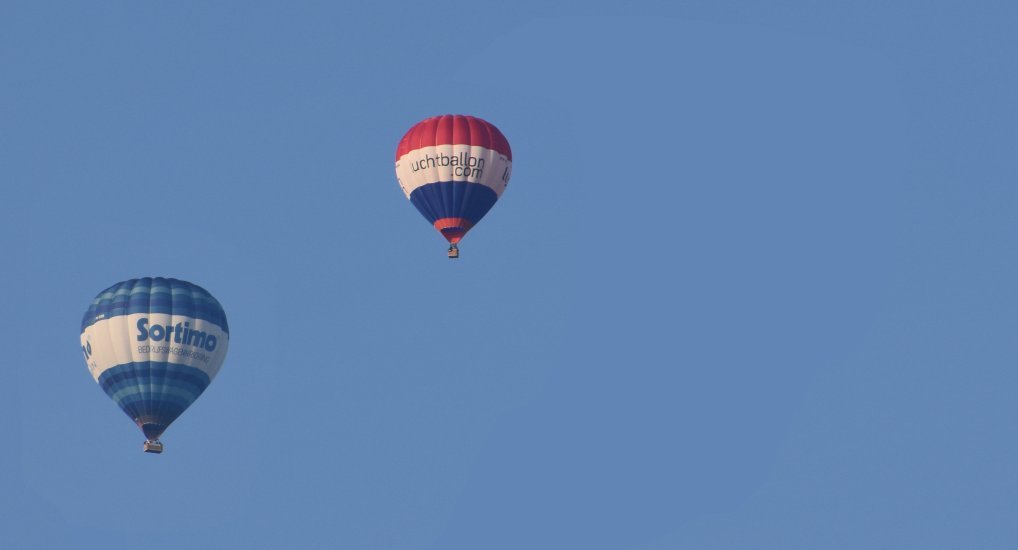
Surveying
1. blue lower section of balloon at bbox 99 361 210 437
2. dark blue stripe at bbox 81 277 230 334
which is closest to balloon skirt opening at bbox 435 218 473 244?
dark blue stripe at bbox 81 277 230 334

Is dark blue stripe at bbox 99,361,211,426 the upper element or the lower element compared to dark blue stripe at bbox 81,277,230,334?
lower

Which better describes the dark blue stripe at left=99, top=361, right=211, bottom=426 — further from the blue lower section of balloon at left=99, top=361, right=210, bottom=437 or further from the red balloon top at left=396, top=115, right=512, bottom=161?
the red balloon top at left=396, top=115, right=512, bottom=161

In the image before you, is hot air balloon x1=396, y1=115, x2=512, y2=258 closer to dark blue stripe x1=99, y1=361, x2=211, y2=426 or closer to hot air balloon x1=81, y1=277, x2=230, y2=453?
hot air balloon x1=81, y1=277, x2=230, y2=453

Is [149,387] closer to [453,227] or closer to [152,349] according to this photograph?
[152,349]

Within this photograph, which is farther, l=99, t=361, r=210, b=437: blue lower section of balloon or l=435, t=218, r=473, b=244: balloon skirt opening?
l=435, t=218, r=473, b=244: balloon skirt opening

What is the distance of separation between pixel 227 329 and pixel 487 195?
29.9ft

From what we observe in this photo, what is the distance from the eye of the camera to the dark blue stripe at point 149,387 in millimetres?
92188

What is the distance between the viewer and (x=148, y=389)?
92188 millimetres

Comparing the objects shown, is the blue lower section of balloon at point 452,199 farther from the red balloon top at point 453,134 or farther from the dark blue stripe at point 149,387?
the dark blue stripe at point 149,387

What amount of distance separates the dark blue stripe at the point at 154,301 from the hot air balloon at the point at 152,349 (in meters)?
0.03

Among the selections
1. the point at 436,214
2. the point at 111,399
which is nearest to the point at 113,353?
the point at 111,399

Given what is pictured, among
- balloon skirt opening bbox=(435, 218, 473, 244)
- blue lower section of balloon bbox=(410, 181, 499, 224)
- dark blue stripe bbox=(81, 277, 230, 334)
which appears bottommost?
dark blue stripe bbox=(81, 277, 230, 334)

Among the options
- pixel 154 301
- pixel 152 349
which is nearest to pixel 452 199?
pixel 154 301

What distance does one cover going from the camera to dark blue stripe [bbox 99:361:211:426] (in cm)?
9219
